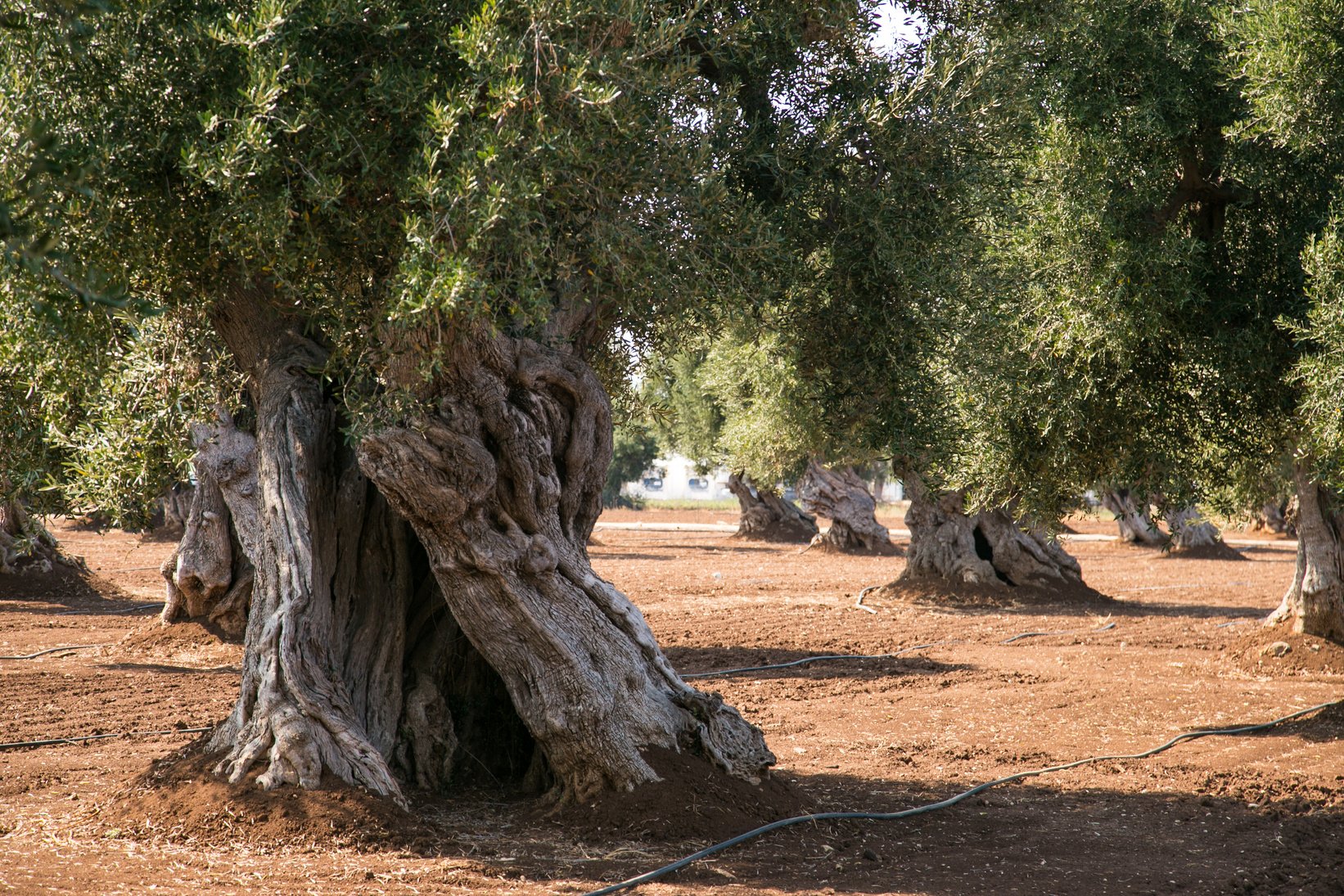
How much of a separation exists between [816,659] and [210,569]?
721 cm

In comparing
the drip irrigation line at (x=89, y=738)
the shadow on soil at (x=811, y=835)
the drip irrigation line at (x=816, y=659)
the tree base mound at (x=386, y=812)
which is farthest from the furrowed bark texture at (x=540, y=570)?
the drip irrigation line at (x=816, y=659)

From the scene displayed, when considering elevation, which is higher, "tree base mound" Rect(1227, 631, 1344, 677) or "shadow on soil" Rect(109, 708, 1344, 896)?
"tree base mound" Rect(1227, 631, 1344, 677)

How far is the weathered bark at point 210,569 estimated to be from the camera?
12.5m

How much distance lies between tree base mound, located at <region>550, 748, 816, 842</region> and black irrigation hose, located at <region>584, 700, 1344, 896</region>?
0.13m

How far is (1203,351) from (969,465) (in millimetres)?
A: 2433

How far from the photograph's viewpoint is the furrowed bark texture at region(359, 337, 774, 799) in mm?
6223

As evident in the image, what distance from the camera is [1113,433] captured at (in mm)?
10445

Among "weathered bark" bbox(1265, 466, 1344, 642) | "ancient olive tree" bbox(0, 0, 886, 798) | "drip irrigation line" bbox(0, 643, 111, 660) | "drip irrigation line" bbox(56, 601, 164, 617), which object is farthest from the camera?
"drip irrigation line" bbox(56, 601, 164, 617)

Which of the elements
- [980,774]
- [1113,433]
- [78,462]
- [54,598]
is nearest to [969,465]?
[1113,433]

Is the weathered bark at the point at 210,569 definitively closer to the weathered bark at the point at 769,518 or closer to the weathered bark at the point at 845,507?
the weathered bark at the point at 845,507

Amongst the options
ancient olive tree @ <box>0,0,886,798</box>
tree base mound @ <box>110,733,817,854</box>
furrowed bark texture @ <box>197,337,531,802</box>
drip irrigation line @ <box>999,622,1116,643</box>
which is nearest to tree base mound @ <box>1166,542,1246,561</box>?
drip irrigation line @ <box>999,622,1116,643</box>

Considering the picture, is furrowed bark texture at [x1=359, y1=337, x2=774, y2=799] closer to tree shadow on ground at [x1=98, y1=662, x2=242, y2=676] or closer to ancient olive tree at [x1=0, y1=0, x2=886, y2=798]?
ancient olive tree at [x1=0, y1=0, x2=886, y2=798]

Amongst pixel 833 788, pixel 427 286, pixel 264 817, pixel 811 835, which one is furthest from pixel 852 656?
pixel 427 286

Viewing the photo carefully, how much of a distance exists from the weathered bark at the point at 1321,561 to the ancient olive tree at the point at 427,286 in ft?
25.1
